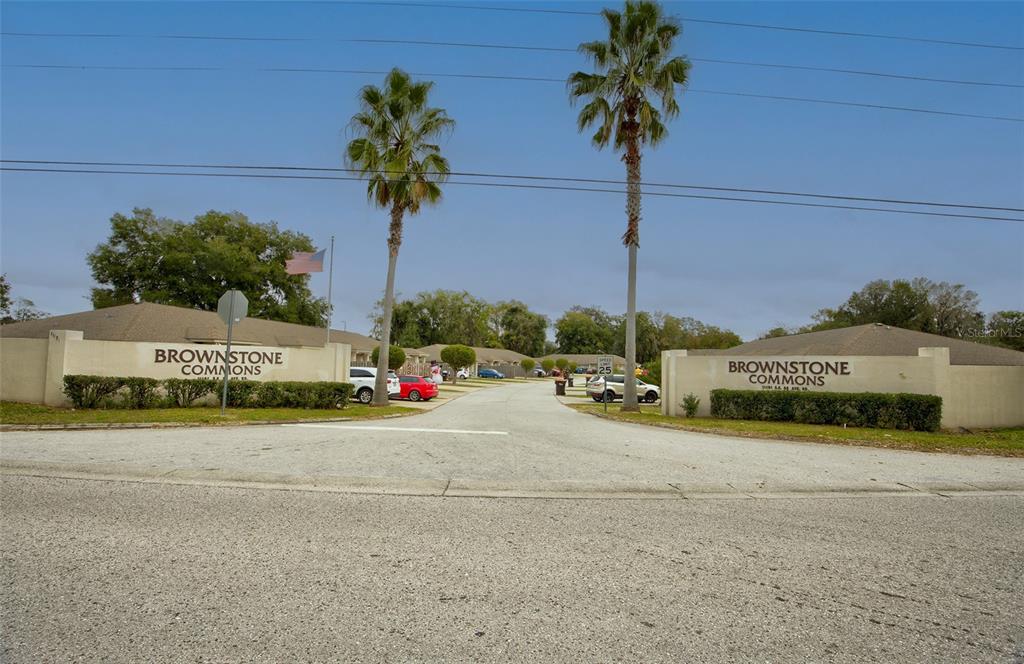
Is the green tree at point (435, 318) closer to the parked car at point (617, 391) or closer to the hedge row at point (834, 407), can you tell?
the parked car at point (617, 391)

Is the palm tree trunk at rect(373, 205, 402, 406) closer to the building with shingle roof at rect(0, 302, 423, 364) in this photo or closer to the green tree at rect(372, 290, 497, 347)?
the building with shingle roof at rect(0, 302, 423, 364)

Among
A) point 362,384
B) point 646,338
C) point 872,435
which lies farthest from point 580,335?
point 872,435

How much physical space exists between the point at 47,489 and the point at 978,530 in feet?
34.5

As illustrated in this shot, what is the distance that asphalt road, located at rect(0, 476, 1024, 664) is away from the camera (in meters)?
2.93

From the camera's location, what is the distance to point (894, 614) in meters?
3.41

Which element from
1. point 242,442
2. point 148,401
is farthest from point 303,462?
point 148,401

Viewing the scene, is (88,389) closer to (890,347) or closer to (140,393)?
(140,393)

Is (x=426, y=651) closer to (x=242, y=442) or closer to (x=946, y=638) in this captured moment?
(x=946, y=638)

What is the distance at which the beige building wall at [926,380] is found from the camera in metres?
16.6

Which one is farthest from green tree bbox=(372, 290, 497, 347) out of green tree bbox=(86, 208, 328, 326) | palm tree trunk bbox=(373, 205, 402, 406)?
palm tree trunk bbox=(373, 205, 402, 406)

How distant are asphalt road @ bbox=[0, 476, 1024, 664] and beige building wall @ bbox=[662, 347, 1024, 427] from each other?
13.0 m

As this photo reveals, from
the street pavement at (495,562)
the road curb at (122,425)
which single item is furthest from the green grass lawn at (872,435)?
the road curb at (122,425)

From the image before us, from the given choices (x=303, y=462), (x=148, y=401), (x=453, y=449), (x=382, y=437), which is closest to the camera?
(x=303, y=462)

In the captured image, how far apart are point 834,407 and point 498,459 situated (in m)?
12.8
